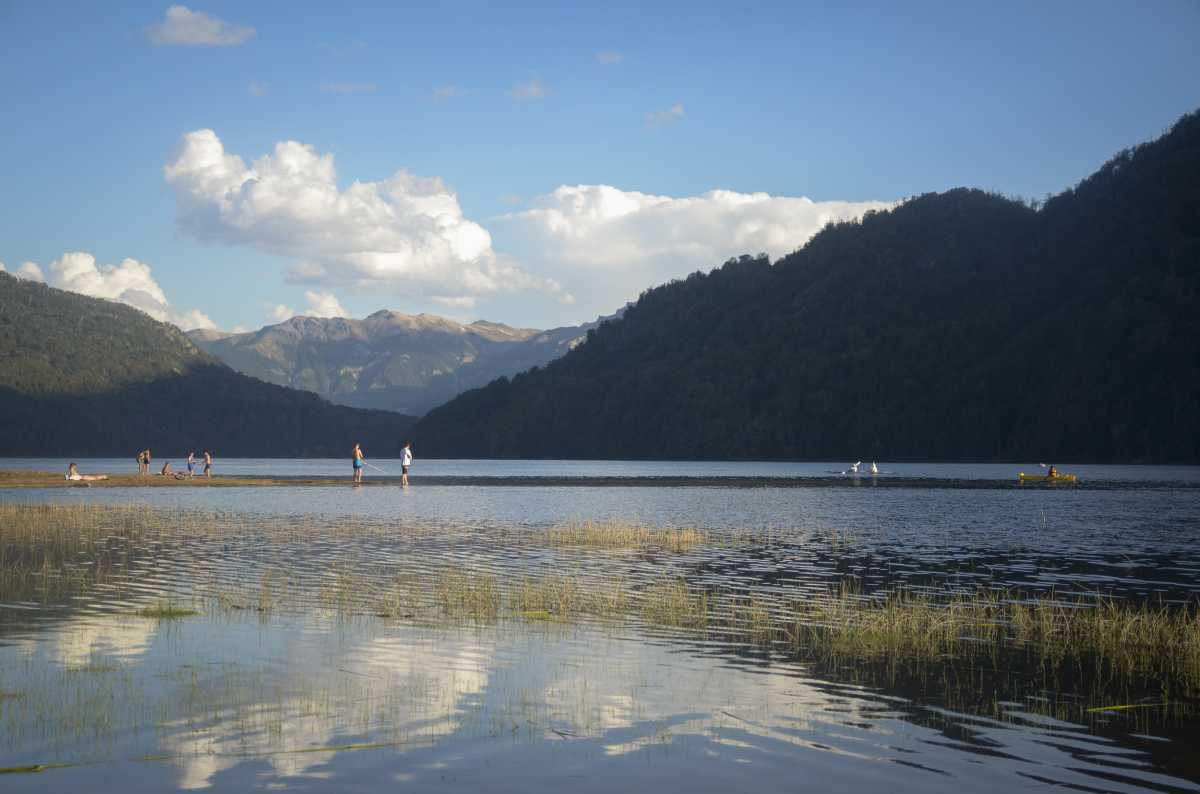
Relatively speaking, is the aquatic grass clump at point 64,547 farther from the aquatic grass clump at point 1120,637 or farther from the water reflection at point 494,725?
the aquatic grass clump at point 1120,637

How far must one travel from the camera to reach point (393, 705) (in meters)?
16.0

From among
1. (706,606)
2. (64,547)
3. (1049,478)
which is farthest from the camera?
(1049,478)

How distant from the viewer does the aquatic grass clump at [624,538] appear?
42.8 metres

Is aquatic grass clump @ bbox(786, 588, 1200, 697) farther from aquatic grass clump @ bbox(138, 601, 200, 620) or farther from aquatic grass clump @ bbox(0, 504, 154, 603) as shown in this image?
aquatic grass clump @ bbox(0, 504, 154, 603)

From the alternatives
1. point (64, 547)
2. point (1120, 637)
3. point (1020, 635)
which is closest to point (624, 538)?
point (64, 547)

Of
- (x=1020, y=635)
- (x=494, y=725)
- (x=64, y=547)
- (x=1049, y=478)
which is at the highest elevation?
(x=1049, y=478)

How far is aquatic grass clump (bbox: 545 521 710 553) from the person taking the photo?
141 feet

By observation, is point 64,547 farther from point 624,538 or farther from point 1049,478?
point 1049,478

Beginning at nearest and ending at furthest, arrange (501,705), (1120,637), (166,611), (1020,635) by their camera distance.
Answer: (501,705), (1120,637), (1020,635), (166,611)

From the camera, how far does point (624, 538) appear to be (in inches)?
1775

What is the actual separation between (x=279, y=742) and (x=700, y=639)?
33.3 ft

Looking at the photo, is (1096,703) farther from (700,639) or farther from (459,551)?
(459,551)

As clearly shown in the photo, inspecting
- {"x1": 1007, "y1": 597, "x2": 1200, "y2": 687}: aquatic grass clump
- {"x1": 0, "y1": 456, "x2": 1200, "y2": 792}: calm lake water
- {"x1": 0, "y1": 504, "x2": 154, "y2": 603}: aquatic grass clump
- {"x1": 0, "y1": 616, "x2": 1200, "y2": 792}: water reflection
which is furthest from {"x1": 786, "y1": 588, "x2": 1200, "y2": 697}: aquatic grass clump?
{"x1": 0, "y1": 504, "x2": 154, "y2": 603}: aquatic grass clump

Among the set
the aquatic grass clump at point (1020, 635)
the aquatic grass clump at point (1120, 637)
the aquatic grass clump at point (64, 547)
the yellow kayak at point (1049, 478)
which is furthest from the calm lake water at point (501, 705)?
the yellow kayak at point (1049, 478)
